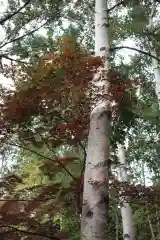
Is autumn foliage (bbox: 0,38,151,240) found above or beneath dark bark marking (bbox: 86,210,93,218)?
above

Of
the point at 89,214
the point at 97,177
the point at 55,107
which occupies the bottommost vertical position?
the point at 89,214

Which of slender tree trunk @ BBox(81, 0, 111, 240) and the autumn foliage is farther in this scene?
the autumn foliage

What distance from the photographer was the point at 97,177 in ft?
8.28

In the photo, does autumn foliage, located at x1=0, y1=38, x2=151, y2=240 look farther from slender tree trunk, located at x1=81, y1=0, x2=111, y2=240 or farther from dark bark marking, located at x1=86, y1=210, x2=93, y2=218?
dark bark marking, located at x1=86, y1=210, x2=93, y2=218

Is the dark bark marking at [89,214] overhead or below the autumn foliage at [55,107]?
below

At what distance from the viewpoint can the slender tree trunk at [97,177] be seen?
2301 millimetres

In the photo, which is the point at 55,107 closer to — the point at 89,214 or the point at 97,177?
the point at 97,177

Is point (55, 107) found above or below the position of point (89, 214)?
above

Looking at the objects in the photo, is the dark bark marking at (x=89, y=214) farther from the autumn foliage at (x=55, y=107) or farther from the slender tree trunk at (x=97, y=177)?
the autumn foliage at (x=55, y=107)

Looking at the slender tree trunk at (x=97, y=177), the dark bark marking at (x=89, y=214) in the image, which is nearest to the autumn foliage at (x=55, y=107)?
the slender tree trunk at (x=97, y=177)

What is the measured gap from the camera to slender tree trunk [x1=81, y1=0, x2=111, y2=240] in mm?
2301

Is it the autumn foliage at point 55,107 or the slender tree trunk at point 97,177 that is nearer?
the slender tree trunk at point 97,177

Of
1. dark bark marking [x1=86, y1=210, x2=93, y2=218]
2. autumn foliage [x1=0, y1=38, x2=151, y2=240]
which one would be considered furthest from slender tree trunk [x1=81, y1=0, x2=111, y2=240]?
autumn foliage [x1=0, y1=38, x2=151, y2=240]

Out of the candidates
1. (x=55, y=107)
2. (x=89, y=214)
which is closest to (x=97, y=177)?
(x=89, y=214)
